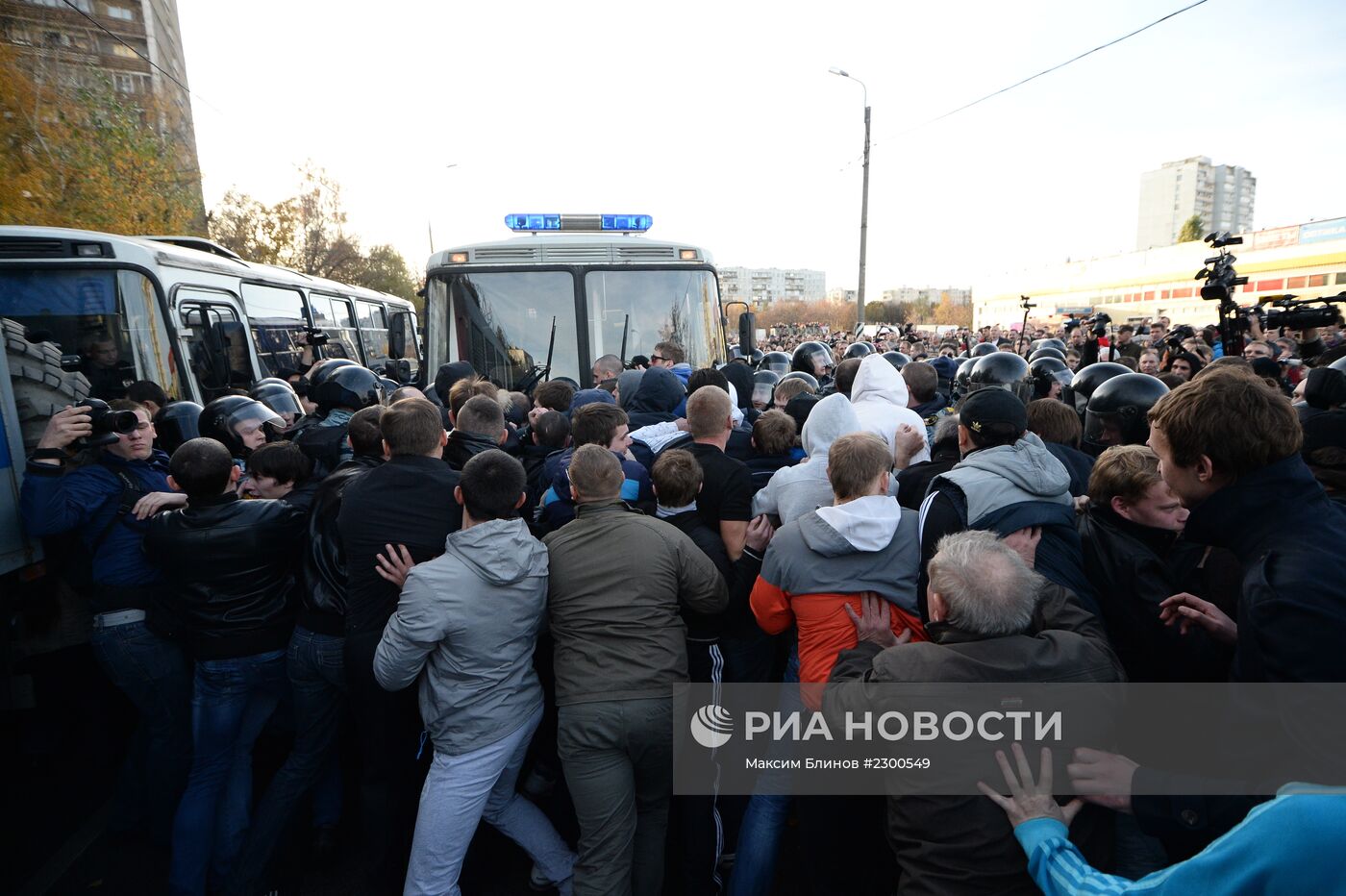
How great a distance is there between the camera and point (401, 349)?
9008 mm

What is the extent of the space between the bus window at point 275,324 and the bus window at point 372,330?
16.5ft

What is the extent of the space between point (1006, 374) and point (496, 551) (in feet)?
15.3

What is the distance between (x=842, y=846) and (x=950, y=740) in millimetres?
1229

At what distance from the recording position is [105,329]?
6684 mm

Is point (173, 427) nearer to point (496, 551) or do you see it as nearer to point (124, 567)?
point (124, 567)

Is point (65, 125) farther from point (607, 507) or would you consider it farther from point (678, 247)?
point (607, 507)

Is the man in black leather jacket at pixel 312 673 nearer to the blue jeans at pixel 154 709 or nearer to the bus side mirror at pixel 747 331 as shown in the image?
the blue jeans at pixel 154 709

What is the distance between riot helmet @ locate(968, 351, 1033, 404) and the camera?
5.68 m

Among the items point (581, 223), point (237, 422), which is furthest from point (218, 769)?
point (581, 223)

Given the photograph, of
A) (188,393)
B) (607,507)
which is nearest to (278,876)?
(607,507)

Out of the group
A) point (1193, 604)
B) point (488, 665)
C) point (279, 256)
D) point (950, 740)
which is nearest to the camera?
point (950, 740)

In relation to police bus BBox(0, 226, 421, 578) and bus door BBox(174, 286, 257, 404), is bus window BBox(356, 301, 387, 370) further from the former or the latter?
bus door BBox(174, 286, 257, 404)

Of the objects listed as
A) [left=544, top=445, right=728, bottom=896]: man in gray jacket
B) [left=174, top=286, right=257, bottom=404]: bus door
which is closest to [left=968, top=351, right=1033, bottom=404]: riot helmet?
[left=544, top=445, right=728, bottom=896]: man in gray jacket

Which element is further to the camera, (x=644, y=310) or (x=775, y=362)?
(x=775, y=362)
